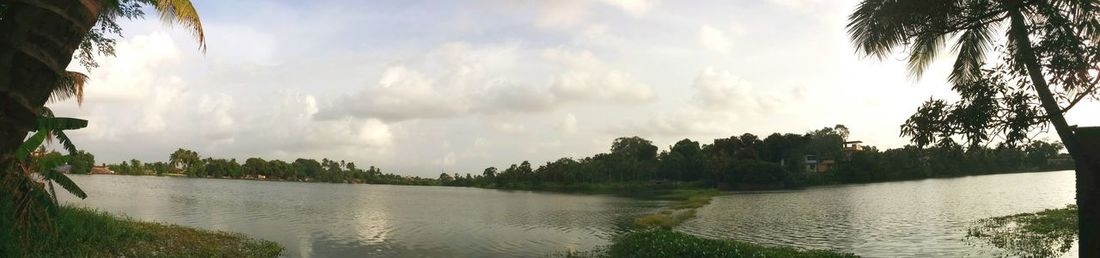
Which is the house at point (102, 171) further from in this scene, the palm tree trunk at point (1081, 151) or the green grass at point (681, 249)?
the palm tree trunk at point (1081, 151)

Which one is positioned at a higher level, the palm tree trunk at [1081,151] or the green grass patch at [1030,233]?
the palm tree trunk at [1081,151]

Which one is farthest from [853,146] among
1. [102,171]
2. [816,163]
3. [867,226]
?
[102,171]

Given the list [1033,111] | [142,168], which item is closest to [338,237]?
[1033,111]

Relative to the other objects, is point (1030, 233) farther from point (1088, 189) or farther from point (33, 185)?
point (33, 185)

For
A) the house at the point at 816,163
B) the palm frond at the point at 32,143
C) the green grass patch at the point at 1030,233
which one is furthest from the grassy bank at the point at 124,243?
the house at the point at 816,163

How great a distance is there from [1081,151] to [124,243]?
24141 mm

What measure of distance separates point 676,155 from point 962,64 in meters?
129

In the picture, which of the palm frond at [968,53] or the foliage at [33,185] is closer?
the foliage at [33,185]

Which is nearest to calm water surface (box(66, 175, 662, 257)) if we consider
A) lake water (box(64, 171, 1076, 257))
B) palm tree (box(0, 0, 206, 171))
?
lake water (box(64, 171, 1076, 257))

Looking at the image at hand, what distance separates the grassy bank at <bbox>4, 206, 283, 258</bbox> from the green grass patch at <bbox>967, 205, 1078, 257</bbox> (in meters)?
28.3

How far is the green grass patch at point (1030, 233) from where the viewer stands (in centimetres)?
2247

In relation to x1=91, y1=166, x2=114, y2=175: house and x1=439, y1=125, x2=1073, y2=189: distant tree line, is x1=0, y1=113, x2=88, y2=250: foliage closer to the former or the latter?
x1=439, y1=125, x2=1073, y2=189: distant tree line

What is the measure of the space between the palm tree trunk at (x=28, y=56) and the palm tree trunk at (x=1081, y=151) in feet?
36.3

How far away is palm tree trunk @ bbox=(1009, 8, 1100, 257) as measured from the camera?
8.32 metres
